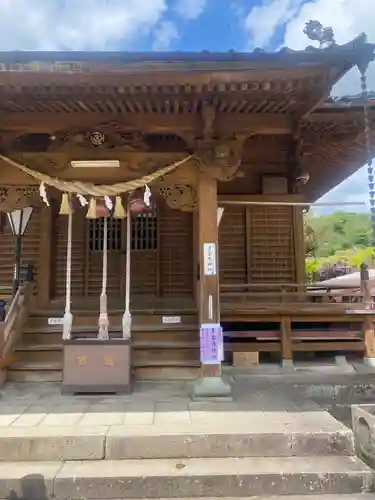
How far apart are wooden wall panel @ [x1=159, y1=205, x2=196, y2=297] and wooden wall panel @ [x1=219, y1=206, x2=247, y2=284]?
71cm

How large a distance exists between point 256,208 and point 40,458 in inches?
276

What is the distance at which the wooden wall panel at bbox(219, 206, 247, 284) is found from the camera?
9820mm

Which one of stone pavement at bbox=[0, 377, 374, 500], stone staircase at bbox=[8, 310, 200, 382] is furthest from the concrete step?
stone pavement at bbox=[0, 377, 374, 500]

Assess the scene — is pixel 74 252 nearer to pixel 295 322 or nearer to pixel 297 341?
pixel 295 322

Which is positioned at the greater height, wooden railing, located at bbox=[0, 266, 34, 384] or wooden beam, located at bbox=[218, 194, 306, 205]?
wooden beam, located at bbox=[218, 194, 306, 205]

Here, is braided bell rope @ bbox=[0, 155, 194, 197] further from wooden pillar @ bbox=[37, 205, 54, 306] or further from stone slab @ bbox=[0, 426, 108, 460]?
stone slab @ bbox=[0, 426, 108, 460]

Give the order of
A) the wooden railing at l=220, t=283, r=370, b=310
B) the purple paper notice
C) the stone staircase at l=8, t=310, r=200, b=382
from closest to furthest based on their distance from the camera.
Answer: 1. the purple paper notice
2. the stone staircase at l=8, t=310, r=200, b=382
3. the wooden railing at l=220, t=283, r=370, b=310

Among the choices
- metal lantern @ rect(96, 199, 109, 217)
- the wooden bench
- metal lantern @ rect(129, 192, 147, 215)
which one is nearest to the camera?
metal lantern @ rect(96, 199, 109, 217)

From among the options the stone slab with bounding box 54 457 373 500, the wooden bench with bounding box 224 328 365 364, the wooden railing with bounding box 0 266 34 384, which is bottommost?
the stone slab with bounding box 54 457 373 500

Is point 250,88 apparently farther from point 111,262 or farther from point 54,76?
point 111,262

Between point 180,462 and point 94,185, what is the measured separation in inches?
174

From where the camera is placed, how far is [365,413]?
14.8ft

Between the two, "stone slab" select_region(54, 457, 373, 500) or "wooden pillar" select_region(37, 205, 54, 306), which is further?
"wooden pillar" select_region(37, 205, 54, 306)

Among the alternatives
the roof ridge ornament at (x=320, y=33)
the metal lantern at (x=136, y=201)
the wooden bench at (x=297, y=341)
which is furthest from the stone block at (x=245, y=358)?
the roof ridge ornament at (x=320, y=33)
